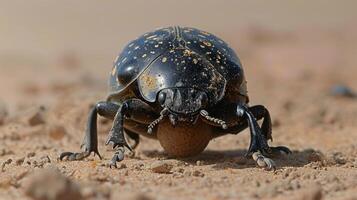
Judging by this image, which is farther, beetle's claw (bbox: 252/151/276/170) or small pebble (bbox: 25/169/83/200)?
beetle's claw (bbox: 252/151/276/170)

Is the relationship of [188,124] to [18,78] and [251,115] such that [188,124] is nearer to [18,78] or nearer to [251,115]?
[251,115]

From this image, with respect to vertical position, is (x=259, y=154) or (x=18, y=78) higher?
(x=259, y=154)

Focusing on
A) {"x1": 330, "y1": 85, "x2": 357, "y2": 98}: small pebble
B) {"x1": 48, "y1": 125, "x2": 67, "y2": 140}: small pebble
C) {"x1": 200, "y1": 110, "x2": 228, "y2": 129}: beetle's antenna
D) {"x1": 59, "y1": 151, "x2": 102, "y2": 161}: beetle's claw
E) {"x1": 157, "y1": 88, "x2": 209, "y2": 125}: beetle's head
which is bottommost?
{"x1": 330, "y1": 85, "x2": 357, "y2": 98}: small pebble

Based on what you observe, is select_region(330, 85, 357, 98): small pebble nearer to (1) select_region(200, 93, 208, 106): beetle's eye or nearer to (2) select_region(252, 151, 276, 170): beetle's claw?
(2) select_region(252, 151, 276, 170): beetle's claw

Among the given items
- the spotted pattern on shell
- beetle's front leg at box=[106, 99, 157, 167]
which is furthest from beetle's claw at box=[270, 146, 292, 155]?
beetle's front leg at box=[106, 99, 157, 167]

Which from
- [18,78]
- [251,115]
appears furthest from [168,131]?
[18,78]

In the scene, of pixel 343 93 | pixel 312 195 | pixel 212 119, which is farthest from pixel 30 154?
pixel 343 93
